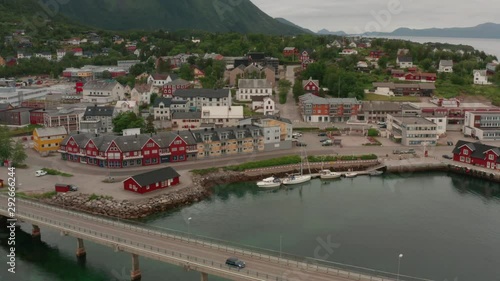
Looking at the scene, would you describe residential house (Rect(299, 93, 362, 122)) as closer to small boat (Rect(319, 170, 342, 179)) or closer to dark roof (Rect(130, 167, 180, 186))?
small boat (Rect(319, 170, 342, 179))

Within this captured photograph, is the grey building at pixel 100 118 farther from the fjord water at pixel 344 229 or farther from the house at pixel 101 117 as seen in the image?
the fjord water at pixel 344 229

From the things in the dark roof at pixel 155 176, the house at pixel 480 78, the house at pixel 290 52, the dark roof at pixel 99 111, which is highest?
the house at pixel 290 52

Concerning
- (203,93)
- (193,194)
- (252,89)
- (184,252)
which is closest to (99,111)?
(203,93)

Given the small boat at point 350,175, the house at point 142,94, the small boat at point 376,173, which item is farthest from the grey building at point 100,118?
the small boat at point 376,173

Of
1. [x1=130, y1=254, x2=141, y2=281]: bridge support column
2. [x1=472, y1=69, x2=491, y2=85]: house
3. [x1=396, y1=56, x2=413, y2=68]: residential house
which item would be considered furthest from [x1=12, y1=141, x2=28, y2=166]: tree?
[x1=472, y1=69, x2=491, y2=85]: house

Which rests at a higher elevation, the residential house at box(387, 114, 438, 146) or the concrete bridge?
the residential house at box(387, 114, 438, 146)

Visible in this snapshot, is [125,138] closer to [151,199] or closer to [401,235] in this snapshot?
[151,199]
